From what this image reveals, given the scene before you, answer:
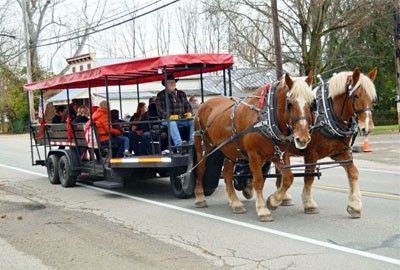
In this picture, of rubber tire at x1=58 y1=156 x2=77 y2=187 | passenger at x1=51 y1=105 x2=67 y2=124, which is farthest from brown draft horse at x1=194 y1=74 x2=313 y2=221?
passenger at x1=51 y1=105 x2=67 y2=124

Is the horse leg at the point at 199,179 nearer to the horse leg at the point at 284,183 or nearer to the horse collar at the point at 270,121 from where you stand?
the horse leg at the point at 284,183

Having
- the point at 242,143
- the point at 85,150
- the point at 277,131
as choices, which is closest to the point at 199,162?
the point at 242,143

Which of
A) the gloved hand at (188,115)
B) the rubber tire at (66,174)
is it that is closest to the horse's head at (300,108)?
the gloved hand at (188,115)

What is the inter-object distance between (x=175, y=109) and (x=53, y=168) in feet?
14.9

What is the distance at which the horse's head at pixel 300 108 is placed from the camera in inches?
280

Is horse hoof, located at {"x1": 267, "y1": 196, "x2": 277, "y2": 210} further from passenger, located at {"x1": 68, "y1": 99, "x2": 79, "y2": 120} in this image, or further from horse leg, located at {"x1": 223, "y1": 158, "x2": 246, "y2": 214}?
passenger, located at {"x1": 68, "y1": 99, "x2": 79, "y2": 120}

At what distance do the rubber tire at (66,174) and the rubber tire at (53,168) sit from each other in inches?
10.8

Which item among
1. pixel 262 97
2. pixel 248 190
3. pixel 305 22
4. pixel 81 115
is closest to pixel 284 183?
pixel 262 97

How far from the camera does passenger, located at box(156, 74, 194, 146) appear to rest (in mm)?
10188

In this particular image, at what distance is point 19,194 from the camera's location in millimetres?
12195

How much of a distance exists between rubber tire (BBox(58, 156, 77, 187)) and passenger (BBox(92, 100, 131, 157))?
66.3 inches

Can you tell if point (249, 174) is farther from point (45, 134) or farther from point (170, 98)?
Result: point (45, 134)

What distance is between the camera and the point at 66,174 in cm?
1291

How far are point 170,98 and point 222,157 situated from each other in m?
1.76
